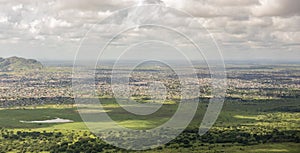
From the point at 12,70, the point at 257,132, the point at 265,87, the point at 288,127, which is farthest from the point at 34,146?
the point at 12,70

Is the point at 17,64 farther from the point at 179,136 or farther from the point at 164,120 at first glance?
the point at 179,136

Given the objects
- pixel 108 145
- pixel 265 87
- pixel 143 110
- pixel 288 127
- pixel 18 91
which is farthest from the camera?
pixel 265 87

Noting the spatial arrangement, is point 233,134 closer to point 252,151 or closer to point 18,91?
point 252,151

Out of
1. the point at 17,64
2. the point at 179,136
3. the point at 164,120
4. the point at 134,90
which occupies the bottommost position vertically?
the point at 179,136

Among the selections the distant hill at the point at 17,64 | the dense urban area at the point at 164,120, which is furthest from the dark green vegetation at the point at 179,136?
the distant hill at the point at 17,64

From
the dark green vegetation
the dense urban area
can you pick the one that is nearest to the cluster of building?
the dense urban area

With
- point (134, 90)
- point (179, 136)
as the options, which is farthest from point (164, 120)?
point (134, 90)
